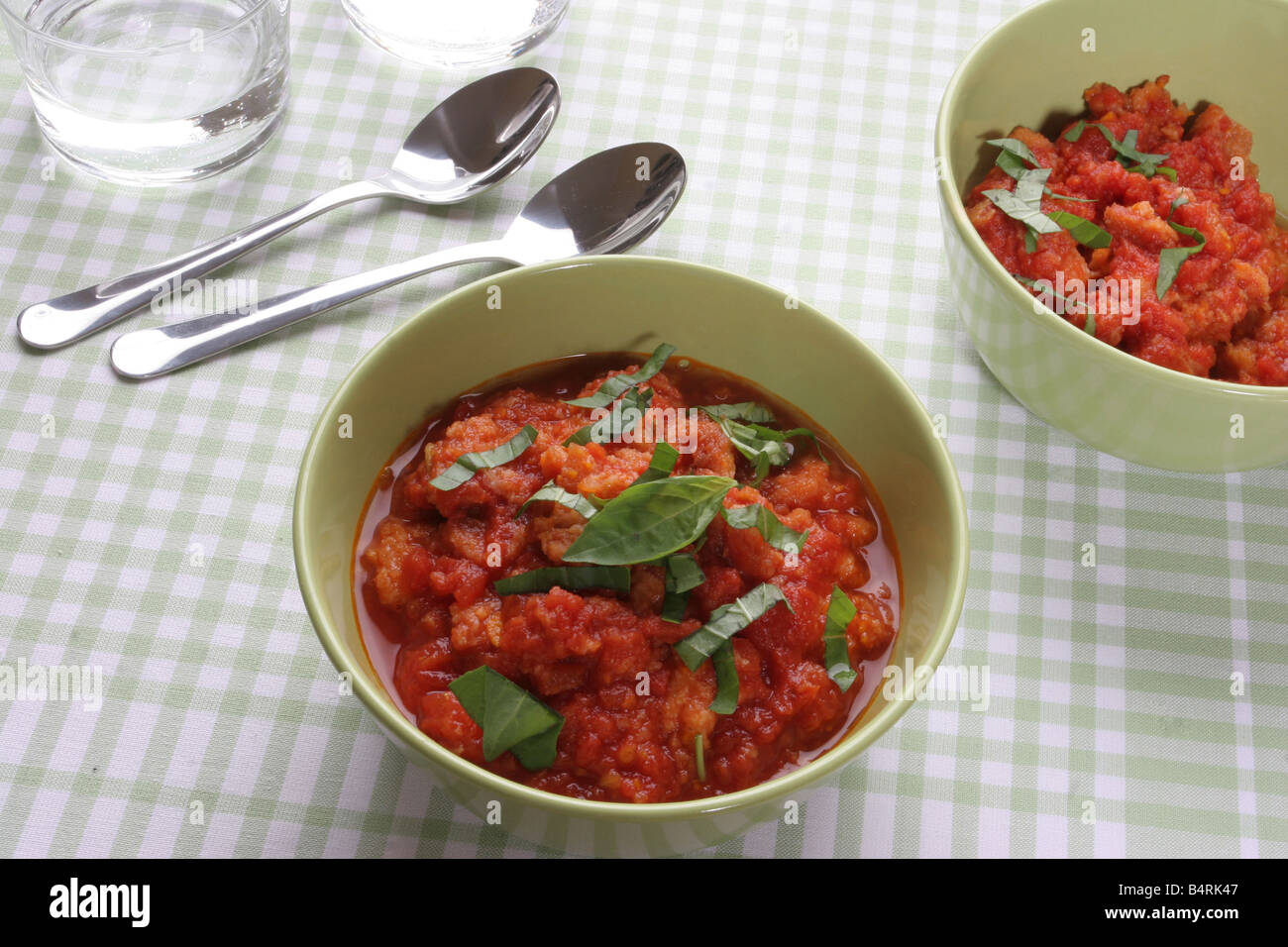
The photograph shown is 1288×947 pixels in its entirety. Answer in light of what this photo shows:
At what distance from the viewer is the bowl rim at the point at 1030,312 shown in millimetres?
2148

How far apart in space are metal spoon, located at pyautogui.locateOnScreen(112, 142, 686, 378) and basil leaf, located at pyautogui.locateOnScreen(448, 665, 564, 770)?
1.12m

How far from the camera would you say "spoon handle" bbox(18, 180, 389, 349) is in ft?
8.40

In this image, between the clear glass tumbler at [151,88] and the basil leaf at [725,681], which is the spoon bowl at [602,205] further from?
the basil leaf at [725,681]

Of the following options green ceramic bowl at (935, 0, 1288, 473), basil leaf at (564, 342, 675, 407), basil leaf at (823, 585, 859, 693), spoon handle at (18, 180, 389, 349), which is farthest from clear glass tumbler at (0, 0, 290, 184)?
basil leaf at (823, 585, 859, 693)

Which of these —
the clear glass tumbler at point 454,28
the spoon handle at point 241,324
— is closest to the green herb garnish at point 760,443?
the spoon handle at point 241,324

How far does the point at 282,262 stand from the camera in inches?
107

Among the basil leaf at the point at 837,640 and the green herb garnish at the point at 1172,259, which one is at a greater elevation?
the green herb garnish at the point at 1172,259

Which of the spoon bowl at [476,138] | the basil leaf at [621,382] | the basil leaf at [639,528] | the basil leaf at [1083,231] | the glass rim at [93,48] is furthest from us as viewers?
the spoon bowl at [476,138]

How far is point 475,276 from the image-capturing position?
8.98 feet

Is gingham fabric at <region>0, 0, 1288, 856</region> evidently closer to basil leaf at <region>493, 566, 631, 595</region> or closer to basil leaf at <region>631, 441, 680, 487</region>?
basil leaf at <region>493, 566, 631, 595</region>

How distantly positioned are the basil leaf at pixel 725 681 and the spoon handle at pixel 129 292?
149 cm

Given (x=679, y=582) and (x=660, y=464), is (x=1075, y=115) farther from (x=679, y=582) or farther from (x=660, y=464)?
(x=679, y=582)

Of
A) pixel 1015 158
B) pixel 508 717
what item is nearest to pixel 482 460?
pixel 508 717

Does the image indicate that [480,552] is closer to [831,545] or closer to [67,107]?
[831,545]
